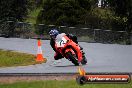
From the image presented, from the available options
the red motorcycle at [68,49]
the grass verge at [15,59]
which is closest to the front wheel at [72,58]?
the red motorcycle at [68,49]

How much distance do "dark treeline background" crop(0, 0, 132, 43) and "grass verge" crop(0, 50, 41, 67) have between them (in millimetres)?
18446

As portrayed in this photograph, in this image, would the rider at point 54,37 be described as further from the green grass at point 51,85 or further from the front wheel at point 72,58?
the green grass at point 51,85

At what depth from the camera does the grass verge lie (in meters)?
22.0

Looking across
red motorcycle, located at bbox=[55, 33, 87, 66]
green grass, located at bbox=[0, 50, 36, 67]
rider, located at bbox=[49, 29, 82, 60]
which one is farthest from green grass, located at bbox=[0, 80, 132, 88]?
green grass, located at bbox=[0, 50, 36, 67]

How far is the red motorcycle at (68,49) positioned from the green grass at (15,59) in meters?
2.11

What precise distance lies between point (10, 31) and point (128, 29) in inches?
432

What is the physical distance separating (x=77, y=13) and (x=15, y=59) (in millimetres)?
23649

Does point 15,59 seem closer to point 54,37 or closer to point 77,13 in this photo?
point 54,37

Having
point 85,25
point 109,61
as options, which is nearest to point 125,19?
point 85,25

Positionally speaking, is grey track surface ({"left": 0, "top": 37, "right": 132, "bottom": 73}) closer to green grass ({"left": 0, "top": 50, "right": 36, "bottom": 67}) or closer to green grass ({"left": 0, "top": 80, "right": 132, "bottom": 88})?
green grass ({"left": 0, "top": 50, "right": 36, "bottom": 67})

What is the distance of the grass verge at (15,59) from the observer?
72.1ft

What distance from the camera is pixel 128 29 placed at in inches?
1650

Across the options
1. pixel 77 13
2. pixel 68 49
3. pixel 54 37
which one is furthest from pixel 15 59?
pixel 77 13

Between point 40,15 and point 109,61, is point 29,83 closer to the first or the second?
point 109,61
